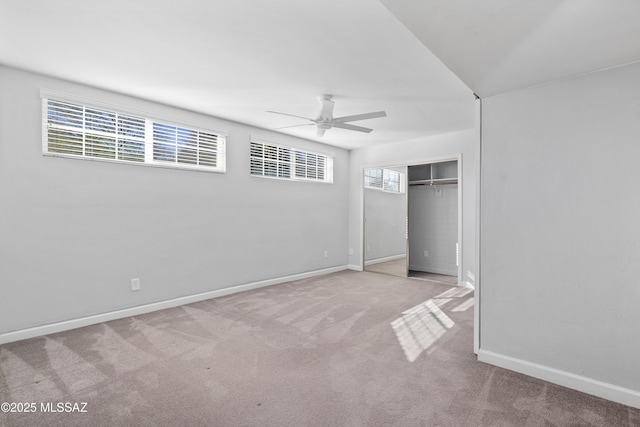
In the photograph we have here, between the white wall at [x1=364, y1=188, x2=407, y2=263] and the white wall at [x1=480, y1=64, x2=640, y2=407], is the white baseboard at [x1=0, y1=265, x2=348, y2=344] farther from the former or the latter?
the white wall at [x1=480, y1=64, x2=640, y2=407]

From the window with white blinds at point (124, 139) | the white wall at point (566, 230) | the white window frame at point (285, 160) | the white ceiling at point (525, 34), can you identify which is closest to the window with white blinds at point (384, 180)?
the white window frame at point (285, 160)

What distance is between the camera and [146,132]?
383 cm

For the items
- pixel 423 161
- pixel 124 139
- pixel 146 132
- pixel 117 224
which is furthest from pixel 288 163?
pixel 117 224

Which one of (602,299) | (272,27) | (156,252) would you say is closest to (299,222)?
(156,252)

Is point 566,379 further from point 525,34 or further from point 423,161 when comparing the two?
point 423,161

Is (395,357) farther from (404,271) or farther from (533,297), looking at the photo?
(404,271)

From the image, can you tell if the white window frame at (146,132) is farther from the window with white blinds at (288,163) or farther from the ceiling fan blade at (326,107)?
the ceiling fan blade at (326,107)

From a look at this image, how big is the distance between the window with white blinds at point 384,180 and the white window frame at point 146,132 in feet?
10.6

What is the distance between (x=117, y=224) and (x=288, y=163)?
2.83 m

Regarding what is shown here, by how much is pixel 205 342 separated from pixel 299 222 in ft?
9.83

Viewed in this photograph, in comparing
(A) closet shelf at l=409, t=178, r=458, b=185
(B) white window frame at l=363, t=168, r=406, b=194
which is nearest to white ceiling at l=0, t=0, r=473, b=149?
(A) closet shelf at l=409, t=178, r=458, b=185

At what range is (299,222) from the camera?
222 inches

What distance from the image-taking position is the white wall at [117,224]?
9.71ft

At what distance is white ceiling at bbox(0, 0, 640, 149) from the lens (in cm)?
156
